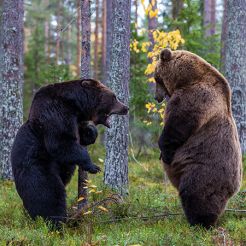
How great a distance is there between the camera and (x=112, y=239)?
5570 mm

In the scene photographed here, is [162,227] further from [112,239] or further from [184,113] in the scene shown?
[184,113]

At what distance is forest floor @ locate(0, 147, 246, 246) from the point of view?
17.8ft

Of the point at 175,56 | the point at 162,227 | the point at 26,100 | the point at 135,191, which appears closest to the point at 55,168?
the point at 162,227

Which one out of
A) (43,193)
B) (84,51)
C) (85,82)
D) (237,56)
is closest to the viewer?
(43,193)

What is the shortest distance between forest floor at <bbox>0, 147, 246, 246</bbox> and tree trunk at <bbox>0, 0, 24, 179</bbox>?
4.90ft

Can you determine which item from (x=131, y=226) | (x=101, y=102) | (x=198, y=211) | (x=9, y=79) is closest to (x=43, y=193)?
(x=131, y=226)

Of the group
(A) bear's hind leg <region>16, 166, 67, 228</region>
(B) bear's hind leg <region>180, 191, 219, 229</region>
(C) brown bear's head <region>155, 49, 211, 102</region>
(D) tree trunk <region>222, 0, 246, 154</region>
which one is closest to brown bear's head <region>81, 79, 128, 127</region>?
(C) brown bear's head <region>155, 49, 211, 102</region>

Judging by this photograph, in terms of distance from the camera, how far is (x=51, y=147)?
6.02m

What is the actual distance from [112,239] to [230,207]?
283 cm

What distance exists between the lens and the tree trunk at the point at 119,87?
8086 mm

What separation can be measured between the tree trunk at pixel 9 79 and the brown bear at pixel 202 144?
5.32 meters

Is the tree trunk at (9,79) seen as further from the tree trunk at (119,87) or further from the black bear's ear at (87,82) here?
the black bear's ear at (87,82)

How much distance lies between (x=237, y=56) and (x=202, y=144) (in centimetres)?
610

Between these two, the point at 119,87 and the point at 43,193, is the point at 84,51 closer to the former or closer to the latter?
the point at 119,87
